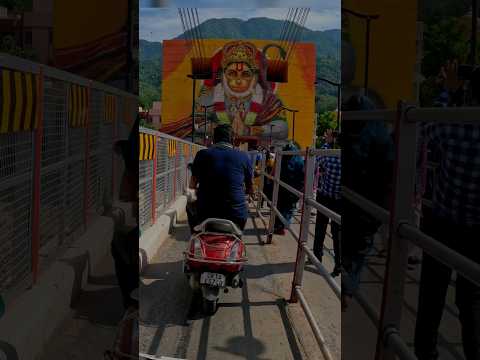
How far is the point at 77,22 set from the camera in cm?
101

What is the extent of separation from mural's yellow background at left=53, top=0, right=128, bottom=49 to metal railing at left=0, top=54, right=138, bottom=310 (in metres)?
0.06

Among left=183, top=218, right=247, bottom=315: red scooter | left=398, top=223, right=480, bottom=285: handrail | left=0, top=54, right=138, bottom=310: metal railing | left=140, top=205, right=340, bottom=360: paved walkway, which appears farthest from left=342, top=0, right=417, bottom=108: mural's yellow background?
left=183, top=218, right=247, bottom=315: red scooter

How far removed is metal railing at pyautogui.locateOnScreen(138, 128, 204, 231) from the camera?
12.4 ft

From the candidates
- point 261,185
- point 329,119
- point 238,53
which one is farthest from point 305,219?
point 261,185

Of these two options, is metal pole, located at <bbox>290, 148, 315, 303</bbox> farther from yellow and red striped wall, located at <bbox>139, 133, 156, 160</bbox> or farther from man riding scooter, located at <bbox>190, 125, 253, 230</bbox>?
yellow and red striped wall, located at <bbox>139, 133, 156, 160</bbox>

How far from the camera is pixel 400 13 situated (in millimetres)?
899

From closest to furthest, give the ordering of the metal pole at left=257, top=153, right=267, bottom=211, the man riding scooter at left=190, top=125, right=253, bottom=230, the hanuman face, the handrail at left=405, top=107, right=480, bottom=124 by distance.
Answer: the handrail at left=405, top=107, right=480, bottom=124 → the man riding scooter at left=190, top=125, right=253, bottom=230 → the hanuman face → the metal pole at left=257, top=153, right=267, bottom=211

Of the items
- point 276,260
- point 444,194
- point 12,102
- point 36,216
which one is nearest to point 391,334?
point 444,194

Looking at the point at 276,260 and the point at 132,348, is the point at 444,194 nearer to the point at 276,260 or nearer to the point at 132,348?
the point at 132,348

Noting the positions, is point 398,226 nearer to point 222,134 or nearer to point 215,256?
point 215,256

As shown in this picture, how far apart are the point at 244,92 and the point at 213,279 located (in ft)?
4.22

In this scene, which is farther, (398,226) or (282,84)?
(282,84)

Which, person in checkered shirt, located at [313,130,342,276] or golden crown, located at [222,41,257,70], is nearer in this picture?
golden crown, located at [222,41,257,70]

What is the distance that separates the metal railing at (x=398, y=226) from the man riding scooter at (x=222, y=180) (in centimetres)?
206
